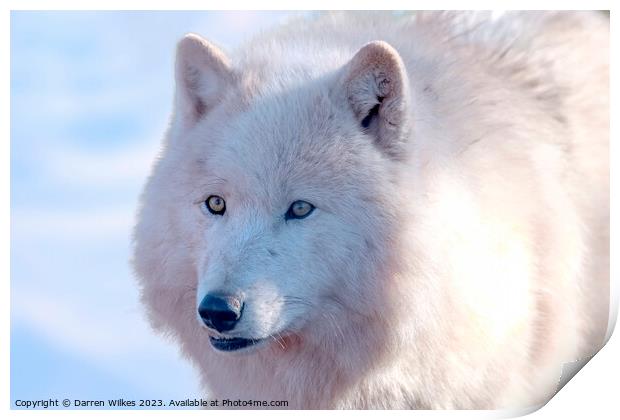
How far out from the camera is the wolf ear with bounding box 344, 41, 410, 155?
330 cm

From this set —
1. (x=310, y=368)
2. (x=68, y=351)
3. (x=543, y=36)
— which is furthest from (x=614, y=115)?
Answer: (x=68, y=351)

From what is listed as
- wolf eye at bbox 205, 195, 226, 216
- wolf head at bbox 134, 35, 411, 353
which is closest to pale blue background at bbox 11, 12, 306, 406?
wolf head at bbox 134, 35, 411, 353

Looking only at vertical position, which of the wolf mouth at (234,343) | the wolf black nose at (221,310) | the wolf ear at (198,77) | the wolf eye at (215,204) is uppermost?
the wolf ear at (198,77)

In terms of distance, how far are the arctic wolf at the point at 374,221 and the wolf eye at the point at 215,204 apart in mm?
10

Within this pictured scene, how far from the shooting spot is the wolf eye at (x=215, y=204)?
3488 millimetres

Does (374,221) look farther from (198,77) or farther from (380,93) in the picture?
(198,77)

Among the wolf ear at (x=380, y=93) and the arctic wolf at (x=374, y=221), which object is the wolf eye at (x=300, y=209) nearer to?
the arctic wolf at (x=374, y=221)

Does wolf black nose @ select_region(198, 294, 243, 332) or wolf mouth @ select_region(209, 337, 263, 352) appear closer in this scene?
wolf black nose @ select_region(198, 294, 243, 332)

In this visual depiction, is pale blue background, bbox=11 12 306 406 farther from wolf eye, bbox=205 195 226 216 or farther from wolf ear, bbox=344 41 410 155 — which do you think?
wolf ear, bbox=344 41 410 155

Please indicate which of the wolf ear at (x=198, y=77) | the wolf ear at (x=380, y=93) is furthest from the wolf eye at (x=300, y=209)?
the wolf ear at (x=198, y=77)

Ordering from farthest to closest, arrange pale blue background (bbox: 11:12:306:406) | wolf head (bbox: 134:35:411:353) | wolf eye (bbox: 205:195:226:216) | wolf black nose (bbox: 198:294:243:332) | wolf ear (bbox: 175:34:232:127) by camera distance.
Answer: pale blue background (bbox: 11:12:306:406)
wolf ear (bbox: 175:34:232:127)
wolf eye (bbox: 205:195:226:216)
wolf head (bbox: 134:35:411:353)
wolf black nose (bbox: 198:294:243:332)

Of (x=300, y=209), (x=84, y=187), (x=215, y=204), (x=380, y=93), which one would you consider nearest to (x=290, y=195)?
(x=300, y=209)
